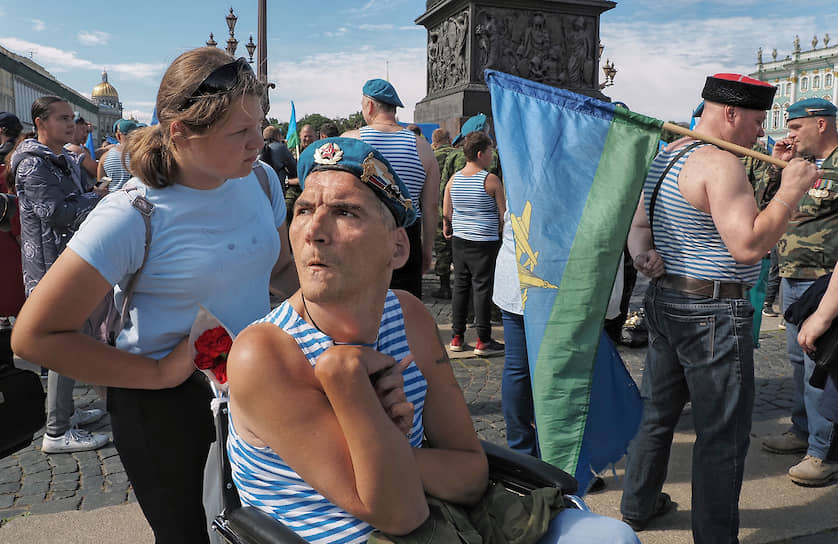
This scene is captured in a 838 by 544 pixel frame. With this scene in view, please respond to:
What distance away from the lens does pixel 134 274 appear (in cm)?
183

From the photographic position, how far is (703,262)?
2.81m

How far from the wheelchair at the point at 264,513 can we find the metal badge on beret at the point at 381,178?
65 cm

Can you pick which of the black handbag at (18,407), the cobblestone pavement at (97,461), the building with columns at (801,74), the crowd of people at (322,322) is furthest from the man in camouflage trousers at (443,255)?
the building with columns at (801,74)

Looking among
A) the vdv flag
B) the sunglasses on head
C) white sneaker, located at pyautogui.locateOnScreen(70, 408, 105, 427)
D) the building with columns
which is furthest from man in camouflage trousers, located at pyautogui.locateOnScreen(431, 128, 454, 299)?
the building with columns

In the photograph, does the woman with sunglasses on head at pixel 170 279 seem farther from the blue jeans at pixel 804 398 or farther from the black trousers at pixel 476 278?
the black trousers at pixel 476 278

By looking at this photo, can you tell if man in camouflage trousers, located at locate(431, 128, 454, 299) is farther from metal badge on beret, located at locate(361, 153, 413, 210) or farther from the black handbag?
metal badge on beret, located at locate(361, 153, 413, 210)

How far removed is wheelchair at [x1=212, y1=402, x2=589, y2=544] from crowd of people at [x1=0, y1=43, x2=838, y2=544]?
0.18 ft

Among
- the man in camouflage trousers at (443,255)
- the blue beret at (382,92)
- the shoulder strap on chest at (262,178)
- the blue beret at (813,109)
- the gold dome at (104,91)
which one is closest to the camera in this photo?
the shoulder strap on chest at (262,178)

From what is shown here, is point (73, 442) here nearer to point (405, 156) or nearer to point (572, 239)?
point (405, 156)

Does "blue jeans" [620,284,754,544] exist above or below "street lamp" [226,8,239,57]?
below

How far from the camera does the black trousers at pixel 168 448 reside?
6.16ft

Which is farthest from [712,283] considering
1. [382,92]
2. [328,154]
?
[382,92]

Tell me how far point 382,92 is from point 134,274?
3484 millimetres

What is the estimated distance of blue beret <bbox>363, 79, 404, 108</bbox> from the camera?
197 inches
